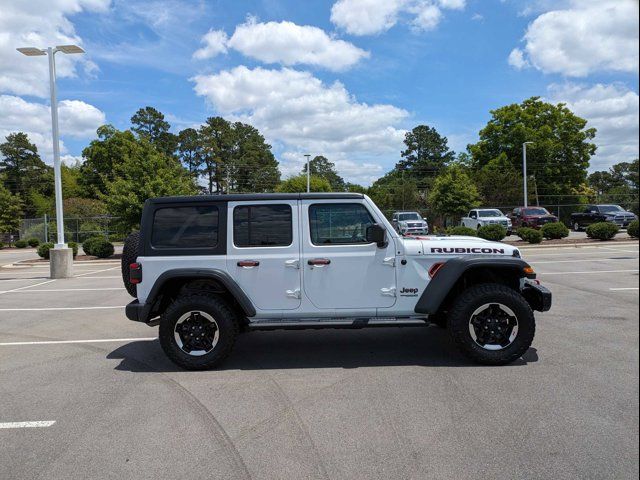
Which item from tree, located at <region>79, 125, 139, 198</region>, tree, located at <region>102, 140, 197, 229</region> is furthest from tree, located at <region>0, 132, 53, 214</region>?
tree, located at <region>102, 140, 197, 229</region>

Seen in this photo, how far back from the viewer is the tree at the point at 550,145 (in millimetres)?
49569

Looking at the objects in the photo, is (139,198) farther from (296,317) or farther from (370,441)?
(370,441)

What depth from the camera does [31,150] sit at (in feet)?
276

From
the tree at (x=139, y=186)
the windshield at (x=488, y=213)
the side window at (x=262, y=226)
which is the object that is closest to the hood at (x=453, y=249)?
the side window at (x=262, y=226)

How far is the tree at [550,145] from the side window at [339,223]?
48817mm

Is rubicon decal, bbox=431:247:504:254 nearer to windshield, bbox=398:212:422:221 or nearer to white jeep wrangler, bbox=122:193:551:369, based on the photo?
white jeep wrangler, bbox=122:193:551:369

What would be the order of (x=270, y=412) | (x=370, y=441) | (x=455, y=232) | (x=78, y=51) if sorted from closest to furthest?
(x=370, y=441)
(x=270, y=412)
(x=78, y=51)
(x=455, y=232)

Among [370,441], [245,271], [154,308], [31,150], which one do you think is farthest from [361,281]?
[31,150]

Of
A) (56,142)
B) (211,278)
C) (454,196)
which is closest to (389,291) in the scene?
(211,278)

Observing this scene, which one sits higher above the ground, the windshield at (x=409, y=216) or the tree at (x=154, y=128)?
the tree at (x=154, y=128)

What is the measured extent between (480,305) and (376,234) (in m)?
1.36

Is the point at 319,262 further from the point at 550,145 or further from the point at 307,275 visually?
the point at 550,145

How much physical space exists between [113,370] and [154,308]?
0.86m

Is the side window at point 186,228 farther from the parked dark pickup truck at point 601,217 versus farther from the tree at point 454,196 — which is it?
the tree at point 454,196
